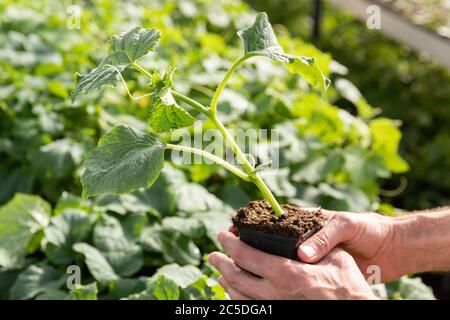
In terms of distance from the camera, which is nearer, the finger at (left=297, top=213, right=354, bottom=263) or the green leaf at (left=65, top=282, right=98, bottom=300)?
the finger at (left=297, top=213, right=354, bottom=263)

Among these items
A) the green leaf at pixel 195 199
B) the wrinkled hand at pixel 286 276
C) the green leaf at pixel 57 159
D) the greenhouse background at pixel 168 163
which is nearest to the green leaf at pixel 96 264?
the greenhouse background at pixel 168 163

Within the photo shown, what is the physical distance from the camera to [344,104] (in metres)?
4.55

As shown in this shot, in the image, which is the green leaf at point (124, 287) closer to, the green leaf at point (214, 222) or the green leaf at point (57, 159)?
the green leaf at point (214, 222)

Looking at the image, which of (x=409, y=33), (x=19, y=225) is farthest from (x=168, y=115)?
(x=409, y=33)

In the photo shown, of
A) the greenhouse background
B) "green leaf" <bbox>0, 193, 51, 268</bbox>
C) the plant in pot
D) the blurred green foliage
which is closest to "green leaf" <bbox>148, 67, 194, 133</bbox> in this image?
the plant in pot

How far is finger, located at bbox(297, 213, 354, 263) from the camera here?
1428 millimetres

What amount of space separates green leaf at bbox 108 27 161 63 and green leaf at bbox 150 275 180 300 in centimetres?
64

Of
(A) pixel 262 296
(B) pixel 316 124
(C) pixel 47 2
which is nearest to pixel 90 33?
(C) pixel 47 2

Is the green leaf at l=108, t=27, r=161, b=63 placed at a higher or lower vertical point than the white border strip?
higher

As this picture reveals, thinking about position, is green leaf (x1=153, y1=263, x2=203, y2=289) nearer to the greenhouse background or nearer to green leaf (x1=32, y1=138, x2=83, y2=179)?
the greenhouse background

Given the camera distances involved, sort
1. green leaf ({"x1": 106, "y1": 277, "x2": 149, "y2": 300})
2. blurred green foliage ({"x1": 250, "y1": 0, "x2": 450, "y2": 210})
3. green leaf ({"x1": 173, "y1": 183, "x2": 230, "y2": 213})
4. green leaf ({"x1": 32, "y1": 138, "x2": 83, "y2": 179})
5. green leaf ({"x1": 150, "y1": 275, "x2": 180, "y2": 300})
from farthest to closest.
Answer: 1. blurred green foliage ({"x1": 250, "y1": 0, "x2": 450, "y2": 210})
2. green leaf ({"x1": 32, "y1": 138, "x2": 83, "y2": 179})
3. green leaf ({"x1": 173, "y1": 183, "x2": 230, "y2": 213})
4. green leaf ({"x1": 106, "y1": 277, "x2": 149, "y2": 300})
5. green leaf ({"x1": 150, "y1": 275, "x2": 180, "y2": 300})

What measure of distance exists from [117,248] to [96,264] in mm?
108

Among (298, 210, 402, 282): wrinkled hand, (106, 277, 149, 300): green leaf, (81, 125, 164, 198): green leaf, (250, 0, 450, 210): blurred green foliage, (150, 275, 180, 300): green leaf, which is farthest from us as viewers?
(250, 0, 450, 210): blurred green foliage

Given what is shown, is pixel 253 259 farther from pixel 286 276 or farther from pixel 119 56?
pixel 119 56
